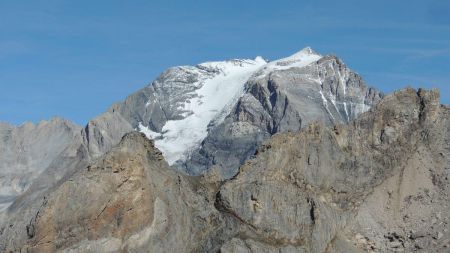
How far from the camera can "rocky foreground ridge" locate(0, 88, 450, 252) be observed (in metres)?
56.4

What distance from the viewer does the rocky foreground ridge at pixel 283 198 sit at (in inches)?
2219

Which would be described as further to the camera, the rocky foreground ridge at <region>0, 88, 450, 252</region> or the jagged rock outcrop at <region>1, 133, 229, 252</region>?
the rocky foreground ridge at <region>0, 88, 450, 252</region>

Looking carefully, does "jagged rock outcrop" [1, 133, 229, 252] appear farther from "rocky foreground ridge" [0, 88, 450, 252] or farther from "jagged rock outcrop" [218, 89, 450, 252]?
"jagged rock outcrop" [218, 89, 450, 252]

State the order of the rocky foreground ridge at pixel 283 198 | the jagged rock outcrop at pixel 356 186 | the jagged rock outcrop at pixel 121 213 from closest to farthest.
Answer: the jagged rock outcrop at pixel 121 213, the rocky foreground ridge at pixel 283 198, the jagged rock outcrop at pixel 356 186

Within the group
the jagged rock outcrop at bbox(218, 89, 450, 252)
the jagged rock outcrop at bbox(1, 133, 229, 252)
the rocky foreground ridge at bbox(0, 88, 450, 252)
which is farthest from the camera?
the jagged rock outcrop at bbox(218, 89, 450, 252)

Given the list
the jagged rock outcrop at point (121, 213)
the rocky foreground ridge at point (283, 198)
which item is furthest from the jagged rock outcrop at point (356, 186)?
the jagged rock outcrop at point (121, 213)

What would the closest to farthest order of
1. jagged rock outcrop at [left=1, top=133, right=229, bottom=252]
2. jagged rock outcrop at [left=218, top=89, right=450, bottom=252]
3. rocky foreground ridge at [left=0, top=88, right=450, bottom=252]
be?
jagged rock outcrop at [left=1, top=133, right=229, bottom=252] → rocky foreground ridge at [left=0, top=88, right=450, bottom=252] → jagged rock outcrop at [left=218, top=89, right=450, bottom=252]

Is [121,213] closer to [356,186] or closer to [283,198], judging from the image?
[283,198]

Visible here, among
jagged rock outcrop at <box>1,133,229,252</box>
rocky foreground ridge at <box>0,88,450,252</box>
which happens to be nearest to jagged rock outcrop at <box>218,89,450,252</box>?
rocky foreground ridge at <box>0,88,450,252</box>

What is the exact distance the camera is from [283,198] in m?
59.5

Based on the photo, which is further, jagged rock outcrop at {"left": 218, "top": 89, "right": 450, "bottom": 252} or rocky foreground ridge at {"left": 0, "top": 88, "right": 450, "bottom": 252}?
jagged rock outcrop at {"left": 218, "top": 89, "right": 450, "bottom": 252}

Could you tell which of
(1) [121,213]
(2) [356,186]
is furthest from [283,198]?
(1) [121,213]

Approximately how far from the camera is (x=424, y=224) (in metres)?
61.1

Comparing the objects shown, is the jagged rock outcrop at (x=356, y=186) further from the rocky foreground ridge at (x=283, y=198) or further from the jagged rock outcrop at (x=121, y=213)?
the jagged rock outcrop at (x=121, y=213)
